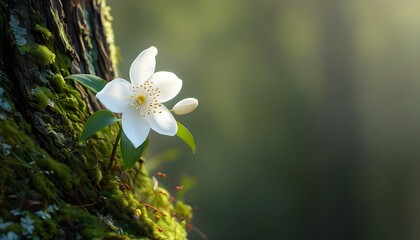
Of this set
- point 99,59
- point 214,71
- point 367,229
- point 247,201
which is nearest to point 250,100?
point 214,71

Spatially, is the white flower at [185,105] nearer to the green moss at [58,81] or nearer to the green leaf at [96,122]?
the green leaf at [96,122]

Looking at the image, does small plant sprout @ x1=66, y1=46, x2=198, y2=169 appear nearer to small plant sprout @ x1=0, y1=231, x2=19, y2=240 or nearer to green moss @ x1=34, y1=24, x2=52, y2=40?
green moss @ x1=34, y1=24, x2=52, y2=40

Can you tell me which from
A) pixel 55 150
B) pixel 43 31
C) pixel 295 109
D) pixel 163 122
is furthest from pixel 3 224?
pixel 295 109

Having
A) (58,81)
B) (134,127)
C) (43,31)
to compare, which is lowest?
(134,127)

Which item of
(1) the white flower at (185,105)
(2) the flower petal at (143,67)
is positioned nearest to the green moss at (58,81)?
(2) the flower petal at (143,67)

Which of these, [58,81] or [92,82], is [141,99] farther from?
[58,81]

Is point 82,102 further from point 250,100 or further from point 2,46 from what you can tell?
point 250,100
